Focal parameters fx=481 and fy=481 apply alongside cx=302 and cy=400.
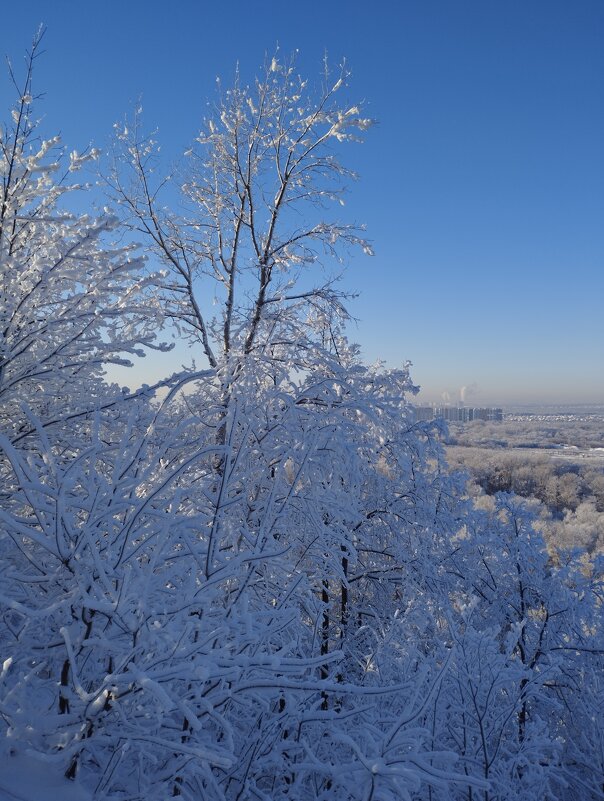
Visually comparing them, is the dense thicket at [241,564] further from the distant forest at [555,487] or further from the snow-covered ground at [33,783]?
the distant forest at [555,487]

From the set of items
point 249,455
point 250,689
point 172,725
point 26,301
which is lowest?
point 172,725

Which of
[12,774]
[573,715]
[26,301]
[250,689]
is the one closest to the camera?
[12,774]

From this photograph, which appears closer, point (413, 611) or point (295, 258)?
point (413, 611)

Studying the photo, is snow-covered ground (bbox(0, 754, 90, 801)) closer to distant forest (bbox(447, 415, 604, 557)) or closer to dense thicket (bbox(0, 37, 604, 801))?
dense thicket (bbox(0, 37, 604, 801))

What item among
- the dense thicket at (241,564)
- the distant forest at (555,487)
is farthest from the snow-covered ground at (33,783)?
the distant forest at (555,487)

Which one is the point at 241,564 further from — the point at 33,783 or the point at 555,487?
the point at 555,487

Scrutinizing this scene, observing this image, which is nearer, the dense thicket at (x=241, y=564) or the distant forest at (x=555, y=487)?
the dense thicket at (x=241, y=564)

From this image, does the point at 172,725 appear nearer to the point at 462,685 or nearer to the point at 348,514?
the point at 348,514

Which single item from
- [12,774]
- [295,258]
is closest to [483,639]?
[12,774]

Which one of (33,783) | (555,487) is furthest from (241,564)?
(555,487)

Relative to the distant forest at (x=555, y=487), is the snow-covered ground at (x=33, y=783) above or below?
above

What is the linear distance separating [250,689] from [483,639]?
2.62 metres

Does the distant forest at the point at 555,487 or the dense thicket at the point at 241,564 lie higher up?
the dense thicket at the point at 241,564

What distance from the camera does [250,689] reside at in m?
1.87
